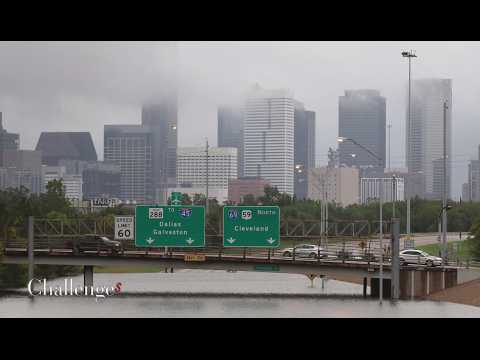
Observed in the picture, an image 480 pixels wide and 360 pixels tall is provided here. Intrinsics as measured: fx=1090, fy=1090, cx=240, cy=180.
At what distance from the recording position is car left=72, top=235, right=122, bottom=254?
204ft

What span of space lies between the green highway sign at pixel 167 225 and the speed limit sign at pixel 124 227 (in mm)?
1938

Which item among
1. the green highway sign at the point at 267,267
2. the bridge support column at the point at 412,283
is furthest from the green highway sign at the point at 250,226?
the bridge support column at the point at 412,283

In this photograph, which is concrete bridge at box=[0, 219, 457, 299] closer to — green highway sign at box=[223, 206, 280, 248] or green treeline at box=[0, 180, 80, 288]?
green highway sign at box=[223, 206, 280, 248]

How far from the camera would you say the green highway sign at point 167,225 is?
57094mm

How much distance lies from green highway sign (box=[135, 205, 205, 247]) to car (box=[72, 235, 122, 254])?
169 inches

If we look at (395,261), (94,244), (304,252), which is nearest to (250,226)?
(395,261)

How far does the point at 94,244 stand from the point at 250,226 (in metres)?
11.2

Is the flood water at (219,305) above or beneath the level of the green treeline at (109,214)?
beneath

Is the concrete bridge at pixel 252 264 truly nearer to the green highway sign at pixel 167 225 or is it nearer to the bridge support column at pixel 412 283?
the bridge support column at pixel 412 283

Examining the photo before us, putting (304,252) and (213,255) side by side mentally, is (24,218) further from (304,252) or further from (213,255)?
(213,255)

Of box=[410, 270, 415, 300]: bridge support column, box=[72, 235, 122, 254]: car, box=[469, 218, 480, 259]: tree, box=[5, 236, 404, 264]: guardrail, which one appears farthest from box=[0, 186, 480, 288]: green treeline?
box=[72, 235, 122, 254]: car
